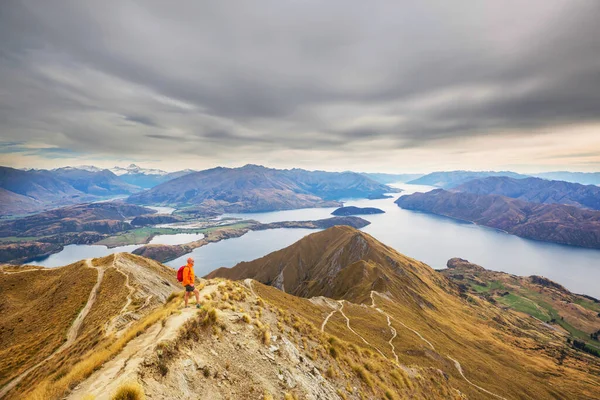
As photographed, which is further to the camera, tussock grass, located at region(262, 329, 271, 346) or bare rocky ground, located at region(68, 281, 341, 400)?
tussock grass, located at region(262, 329, 271, 346)

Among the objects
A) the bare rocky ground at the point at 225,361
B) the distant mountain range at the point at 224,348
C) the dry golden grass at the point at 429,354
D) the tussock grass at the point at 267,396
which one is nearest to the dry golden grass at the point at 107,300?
the distant mountain range at the point at 224,348

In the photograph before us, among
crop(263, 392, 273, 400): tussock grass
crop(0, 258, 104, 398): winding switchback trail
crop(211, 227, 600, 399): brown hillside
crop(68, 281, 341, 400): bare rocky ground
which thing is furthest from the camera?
crop(211, 227, 600, 399): brown hillside

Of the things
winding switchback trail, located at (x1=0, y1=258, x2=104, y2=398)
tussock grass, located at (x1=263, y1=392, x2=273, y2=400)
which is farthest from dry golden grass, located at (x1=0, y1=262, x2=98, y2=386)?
tussock grass, located at (x1=263, y1=392, x2=273, y2=400)

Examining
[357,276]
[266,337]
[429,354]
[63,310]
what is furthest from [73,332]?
[357,276]

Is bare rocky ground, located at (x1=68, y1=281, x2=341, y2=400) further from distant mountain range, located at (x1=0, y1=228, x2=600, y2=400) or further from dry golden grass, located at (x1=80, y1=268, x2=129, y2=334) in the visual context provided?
dry golden grass, located at (x1=80, y1=268, x2=129, y2=334)

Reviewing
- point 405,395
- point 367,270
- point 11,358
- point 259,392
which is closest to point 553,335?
point 367,270

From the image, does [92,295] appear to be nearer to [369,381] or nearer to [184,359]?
[184,359]

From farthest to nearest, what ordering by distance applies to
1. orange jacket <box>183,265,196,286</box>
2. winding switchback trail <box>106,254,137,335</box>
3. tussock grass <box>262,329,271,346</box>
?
winding switchback trail <box>106,254,137,335</box>
orange jacket <box>183,265,196,286</box>
tussock grass <box>262,329,271,346</box>

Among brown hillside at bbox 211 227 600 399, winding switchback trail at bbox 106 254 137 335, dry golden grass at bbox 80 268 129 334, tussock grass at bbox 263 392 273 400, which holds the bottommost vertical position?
brown hillside at bbox 211 227 600 399

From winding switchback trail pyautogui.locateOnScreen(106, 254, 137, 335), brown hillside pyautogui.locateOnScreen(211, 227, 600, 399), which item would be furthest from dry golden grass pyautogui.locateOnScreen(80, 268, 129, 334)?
brown hillside pyautogui.locateOnScreen(211, 227, 600, 399)

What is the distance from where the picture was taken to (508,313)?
194m

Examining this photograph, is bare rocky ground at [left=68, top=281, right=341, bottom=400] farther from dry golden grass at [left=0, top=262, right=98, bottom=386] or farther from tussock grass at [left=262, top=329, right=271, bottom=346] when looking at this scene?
dry golden grass at [left=0, top=262, right=98, bottom=386]

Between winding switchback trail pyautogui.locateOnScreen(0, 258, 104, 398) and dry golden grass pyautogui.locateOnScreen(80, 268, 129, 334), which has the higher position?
dry golden grass pyautogui.locateOnScreen(80, 268, 129, 334)

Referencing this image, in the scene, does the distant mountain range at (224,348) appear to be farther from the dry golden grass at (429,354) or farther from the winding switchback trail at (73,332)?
the dry golden grass at (429,354)
